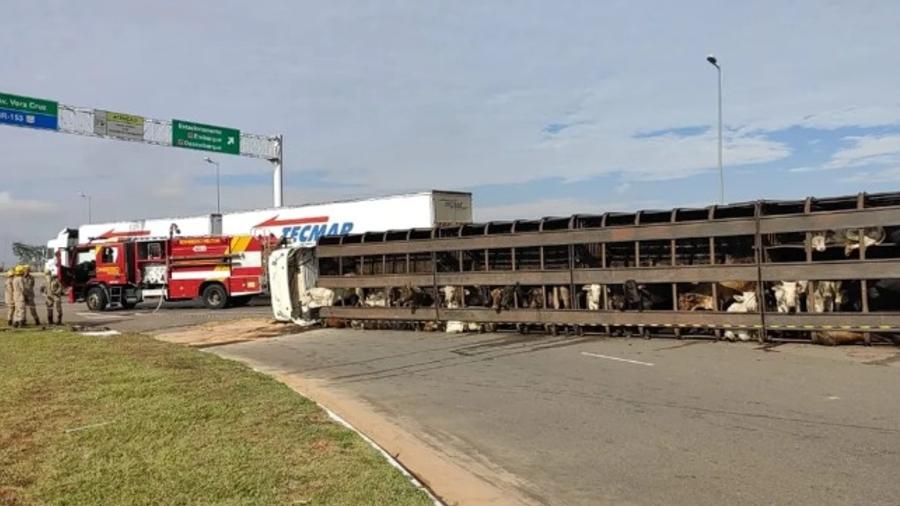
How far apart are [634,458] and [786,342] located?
8.06m

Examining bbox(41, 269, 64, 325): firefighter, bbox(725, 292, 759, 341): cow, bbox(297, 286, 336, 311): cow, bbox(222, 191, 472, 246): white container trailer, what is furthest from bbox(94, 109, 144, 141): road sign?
bbox(725, 292, 759, 341): cow

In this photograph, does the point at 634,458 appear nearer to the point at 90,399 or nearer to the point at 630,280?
the point at 90,399

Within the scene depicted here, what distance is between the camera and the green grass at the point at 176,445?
5.34 m

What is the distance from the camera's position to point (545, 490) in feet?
18.8

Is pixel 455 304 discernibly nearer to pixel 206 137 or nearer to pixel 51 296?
pixel 51 296

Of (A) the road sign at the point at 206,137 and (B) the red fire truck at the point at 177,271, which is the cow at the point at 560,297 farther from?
(A) the road sign at the point at 206,137

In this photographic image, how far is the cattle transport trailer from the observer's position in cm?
1276

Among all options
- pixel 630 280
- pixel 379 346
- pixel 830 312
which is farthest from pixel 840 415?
pixel 379 346

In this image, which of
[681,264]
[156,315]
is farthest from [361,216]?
[681,264]

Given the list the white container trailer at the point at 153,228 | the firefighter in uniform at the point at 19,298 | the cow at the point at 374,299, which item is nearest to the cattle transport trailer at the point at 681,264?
the cow at the point at 374,299

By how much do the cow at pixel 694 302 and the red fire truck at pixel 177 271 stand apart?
19063 mm

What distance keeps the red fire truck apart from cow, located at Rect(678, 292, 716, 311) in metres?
19.1

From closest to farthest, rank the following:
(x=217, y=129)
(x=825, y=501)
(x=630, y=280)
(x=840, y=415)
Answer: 1. (x=825, y=501)
2. (x=840, y=415)
3. (x=630, y=280)
4. (x=217, y=129)

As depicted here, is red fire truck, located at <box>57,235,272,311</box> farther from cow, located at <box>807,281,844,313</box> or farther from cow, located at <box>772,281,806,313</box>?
cow, located at <box>807,281,844,313</box>
